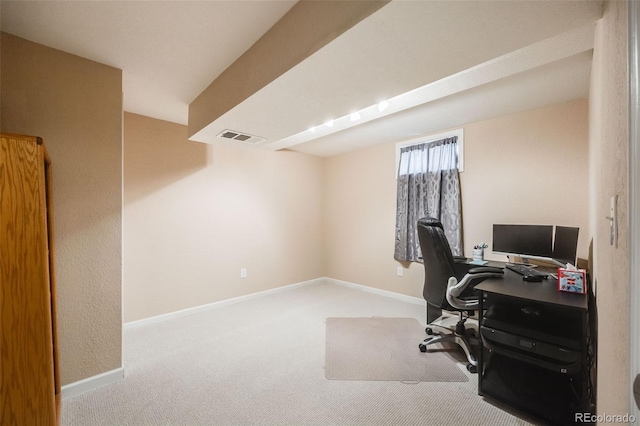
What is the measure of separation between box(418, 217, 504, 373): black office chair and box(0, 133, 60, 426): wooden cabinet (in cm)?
258

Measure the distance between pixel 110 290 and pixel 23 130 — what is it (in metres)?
1.22

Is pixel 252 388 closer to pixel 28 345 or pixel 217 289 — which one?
pixel 28 345

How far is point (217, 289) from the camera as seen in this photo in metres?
3.75

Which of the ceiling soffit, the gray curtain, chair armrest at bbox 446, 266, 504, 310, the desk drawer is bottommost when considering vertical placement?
the desk drawer

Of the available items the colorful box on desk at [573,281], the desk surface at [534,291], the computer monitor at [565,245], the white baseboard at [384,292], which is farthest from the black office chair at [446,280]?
the white baseboard at [384,292]

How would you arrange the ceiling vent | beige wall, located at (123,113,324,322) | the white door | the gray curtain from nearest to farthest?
the white door, the ceiling vent, beige wall, located at (123,113,324,322), the gray curtain

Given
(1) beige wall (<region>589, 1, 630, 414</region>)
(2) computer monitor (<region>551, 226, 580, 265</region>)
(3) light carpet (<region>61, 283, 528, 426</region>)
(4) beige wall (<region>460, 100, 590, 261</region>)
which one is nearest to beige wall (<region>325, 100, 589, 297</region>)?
(4) beige wall (<region>460, 100, 590, 261</region>)

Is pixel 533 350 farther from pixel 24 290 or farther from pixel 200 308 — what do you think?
pixel 200 308

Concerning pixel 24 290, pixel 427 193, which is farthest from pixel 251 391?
pixel 427 193

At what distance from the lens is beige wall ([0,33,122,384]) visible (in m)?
1.80

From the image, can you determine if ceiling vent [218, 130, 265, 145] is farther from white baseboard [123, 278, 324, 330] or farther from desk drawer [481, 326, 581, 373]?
desk drawer [481, 326, 581, 373]

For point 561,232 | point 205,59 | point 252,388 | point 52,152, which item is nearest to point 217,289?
point 252,388

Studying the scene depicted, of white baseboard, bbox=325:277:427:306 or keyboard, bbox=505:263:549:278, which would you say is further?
white baseboard, bbox=325:277:427:306

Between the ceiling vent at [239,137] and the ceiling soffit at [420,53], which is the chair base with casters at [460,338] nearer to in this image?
the ceiling soffit at [420,53]
